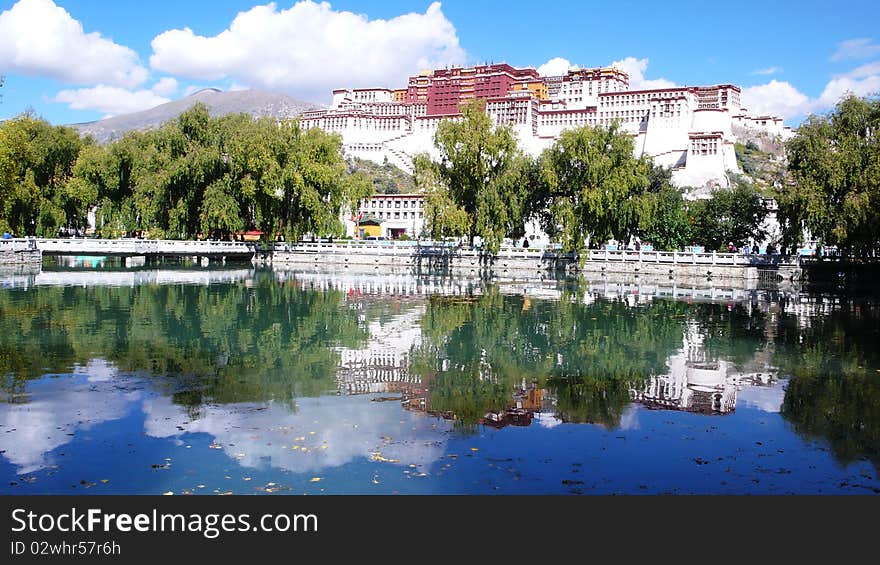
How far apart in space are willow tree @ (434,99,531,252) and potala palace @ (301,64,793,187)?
1715 inches

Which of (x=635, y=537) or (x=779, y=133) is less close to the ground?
(x=779, y=133)

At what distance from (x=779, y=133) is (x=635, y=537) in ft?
371

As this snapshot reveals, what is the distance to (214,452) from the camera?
8.02 metres

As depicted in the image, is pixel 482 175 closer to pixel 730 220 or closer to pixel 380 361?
pixel 730 220

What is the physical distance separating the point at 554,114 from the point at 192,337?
3755 inches

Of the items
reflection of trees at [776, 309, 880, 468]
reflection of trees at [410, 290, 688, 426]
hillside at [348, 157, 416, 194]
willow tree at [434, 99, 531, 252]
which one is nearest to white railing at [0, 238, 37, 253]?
willow tree at [434, 99, 531, 252]

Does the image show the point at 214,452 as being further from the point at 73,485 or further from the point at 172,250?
the point at 172,250

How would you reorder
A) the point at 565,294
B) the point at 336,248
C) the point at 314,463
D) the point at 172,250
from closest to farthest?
the point at 314,463
the point at 565,294
the point at 172,250
the point at 336,248

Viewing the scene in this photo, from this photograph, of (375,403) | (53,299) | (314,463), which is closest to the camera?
(314,463)

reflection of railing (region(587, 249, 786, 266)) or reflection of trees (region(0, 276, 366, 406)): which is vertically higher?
reflection of railing (region(587, 249, 786, 266))

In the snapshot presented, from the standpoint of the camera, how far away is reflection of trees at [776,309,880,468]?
933 cm

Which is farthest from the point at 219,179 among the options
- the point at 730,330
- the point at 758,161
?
the point at 758,161

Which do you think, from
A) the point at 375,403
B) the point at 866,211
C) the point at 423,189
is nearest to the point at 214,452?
the point at 375,403

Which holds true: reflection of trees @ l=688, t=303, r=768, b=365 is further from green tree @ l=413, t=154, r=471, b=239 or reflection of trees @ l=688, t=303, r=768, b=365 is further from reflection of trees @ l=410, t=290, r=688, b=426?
green tree @ l=413, t=154, r=471, b=239
